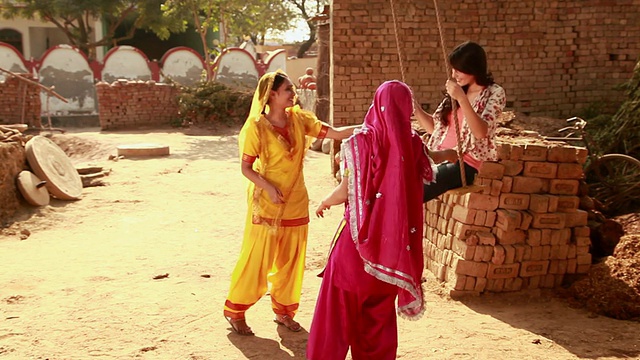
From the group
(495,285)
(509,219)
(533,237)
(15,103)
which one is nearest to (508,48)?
(533,237)

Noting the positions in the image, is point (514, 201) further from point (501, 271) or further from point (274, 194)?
point (274, 194)

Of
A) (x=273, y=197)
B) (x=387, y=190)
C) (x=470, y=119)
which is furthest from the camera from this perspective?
(x=273, y=197)

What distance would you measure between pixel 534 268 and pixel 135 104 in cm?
1499

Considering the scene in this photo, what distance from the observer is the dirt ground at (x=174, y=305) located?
392cm

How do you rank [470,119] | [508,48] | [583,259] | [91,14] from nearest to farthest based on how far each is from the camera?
1. [470,119]
2. [583,259]
3. [508,48]
4. [91,14]

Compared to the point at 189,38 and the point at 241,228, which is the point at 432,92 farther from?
the point at 189,38

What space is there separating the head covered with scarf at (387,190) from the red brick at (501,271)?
1957 millimetres

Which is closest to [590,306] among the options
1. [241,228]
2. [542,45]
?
[241,228]

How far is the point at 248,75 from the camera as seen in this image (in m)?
21.2

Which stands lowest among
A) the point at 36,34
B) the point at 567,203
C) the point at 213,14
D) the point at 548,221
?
the point at 548,221

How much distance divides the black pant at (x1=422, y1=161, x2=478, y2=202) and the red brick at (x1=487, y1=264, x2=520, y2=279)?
1269mm

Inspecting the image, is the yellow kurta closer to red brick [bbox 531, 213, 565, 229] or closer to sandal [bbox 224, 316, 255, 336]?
sandal [bbox 224, 316, 255, 336]

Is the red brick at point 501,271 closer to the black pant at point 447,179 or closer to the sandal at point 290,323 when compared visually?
the black pant at point 447,179

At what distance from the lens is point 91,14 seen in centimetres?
2541
